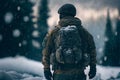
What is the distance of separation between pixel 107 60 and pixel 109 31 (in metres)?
19.6

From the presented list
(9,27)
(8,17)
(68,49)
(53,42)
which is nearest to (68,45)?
(68,49)

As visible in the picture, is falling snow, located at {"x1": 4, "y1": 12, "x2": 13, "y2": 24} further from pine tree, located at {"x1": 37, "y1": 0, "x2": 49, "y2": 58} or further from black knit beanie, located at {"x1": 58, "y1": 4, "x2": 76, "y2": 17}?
black knit beanie, located at {"x1": 58, "y1": 4, "x2": 76, "y2": 17}

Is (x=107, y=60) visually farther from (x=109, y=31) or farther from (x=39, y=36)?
(x=109, y=31)

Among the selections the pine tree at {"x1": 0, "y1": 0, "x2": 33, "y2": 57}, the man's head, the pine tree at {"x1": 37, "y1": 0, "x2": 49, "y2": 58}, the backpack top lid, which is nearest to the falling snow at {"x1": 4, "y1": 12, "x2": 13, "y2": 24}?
the pine tree at {"x1": 0, "y1": 0, "x2": 33, "y2": 57}

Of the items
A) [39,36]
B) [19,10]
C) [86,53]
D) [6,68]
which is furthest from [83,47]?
[39,36]

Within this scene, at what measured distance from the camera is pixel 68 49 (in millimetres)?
6969

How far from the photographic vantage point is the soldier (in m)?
6.91

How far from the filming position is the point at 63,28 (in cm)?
696

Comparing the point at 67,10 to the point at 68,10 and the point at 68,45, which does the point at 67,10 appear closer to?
the point at 68,10

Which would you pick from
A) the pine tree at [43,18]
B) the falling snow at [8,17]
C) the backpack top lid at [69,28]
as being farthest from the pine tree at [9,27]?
the backpack top lid at [69,28]

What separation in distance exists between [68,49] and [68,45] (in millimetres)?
77

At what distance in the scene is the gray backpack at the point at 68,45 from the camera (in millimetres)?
6895

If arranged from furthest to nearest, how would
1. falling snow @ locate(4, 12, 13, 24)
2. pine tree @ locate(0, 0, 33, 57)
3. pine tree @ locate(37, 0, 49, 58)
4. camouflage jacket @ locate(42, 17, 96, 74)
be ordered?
pine tree @ locate(37, 0, 49, 58) < falling snow @ locate(4, 12, 13, 24) < pine tree @ locate(0, 0, 33, 57) < camouflage jacket @ locate(42, 17, 96, 74)

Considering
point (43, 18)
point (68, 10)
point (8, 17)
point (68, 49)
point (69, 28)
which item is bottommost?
point (68, 49)
